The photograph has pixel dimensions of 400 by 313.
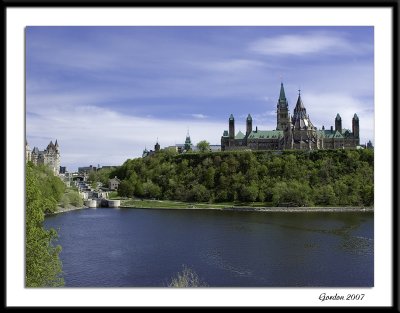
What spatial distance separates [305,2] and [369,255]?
1272cm

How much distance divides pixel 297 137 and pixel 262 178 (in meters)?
Result: 9.81

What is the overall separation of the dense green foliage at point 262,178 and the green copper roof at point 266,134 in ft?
23.6

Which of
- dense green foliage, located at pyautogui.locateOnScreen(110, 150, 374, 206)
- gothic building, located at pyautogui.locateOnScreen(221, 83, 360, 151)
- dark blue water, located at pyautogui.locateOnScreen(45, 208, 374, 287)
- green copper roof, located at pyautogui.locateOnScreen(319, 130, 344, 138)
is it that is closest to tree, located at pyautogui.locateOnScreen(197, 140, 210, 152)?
gothic building, located at pyautogui.locateOnScreen(221, 83, 360, 151)

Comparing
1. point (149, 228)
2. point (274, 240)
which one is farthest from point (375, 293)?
point (149, 228)

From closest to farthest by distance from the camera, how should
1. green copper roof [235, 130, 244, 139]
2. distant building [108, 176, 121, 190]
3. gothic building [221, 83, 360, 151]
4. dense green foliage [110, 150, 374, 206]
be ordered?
dense green foliage [110, 150, 374, 206] < gothic building [221, 83, 360, 151] < distant building [108, 176, 121, 190] < green copper roof [235, 130, 244, 139]

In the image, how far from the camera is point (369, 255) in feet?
47.7

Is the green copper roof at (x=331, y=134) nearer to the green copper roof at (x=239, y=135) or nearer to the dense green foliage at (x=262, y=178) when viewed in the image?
the dense green foliage at (x=262, y=178)

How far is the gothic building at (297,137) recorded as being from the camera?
45844 millimetres

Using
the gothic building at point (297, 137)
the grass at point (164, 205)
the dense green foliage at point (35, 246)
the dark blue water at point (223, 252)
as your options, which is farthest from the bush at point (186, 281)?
the gothic building at point (297, 137)

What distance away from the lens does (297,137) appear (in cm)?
4609

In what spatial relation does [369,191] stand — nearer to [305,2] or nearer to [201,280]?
[201,280]

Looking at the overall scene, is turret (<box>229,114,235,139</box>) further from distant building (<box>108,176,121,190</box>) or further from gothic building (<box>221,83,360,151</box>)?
distant building (<box>108,176,121,190</box>)

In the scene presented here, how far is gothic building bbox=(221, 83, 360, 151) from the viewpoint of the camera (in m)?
45.8

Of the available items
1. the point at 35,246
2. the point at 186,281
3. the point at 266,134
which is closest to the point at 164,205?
the point at 266,134
